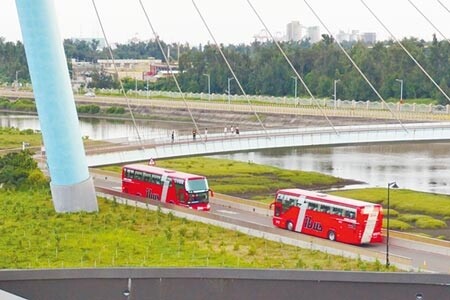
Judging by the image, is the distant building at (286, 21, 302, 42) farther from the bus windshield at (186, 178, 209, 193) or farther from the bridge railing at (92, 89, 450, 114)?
the bus windshield at (186, 178, 209, 193)

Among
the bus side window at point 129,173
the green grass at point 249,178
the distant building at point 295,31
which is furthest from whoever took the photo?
the distant building at point 295,31

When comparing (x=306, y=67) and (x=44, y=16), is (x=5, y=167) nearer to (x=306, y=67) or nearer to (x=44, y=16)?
(x=44, y=16)

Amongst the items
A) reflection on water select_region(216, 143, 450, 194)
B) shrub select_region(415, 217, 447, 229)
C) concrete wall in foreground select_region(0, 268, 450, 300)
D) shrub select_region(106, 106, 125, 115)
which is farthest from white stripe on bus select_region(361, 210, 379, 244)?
shrub select_region(106, 106, 125, 115)

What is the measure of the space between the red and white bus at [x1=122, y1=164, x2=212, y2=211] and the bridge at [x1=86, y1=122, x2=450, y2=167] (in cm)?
71

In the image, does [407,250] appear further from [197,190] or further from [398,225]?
[197,190]

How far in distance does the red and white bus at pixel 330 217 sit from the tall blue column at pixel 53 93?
2.74m

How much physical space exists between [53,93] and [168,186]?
8.73ft

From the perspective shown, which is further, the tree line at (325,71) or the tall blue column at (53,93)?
the tree line at (325,71)

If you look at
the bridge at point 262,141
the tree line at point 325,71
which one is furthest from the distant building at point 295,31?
the bridge at point 262,141

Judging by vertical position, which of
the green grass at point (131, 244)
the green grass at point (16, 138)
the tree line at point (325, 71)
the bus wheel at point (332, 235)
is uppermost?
the tree line at point (325, 71)

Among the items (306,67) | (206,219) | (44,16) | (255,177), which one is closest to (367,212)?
(206,219)

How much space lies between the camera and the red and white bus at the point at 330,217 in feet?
40.8

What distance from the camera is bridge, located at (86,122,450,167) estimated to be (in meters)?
17.3

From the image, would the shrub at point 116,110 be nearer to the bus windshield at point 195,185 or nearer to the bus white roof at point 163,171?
the bus white roof at point 163,171
